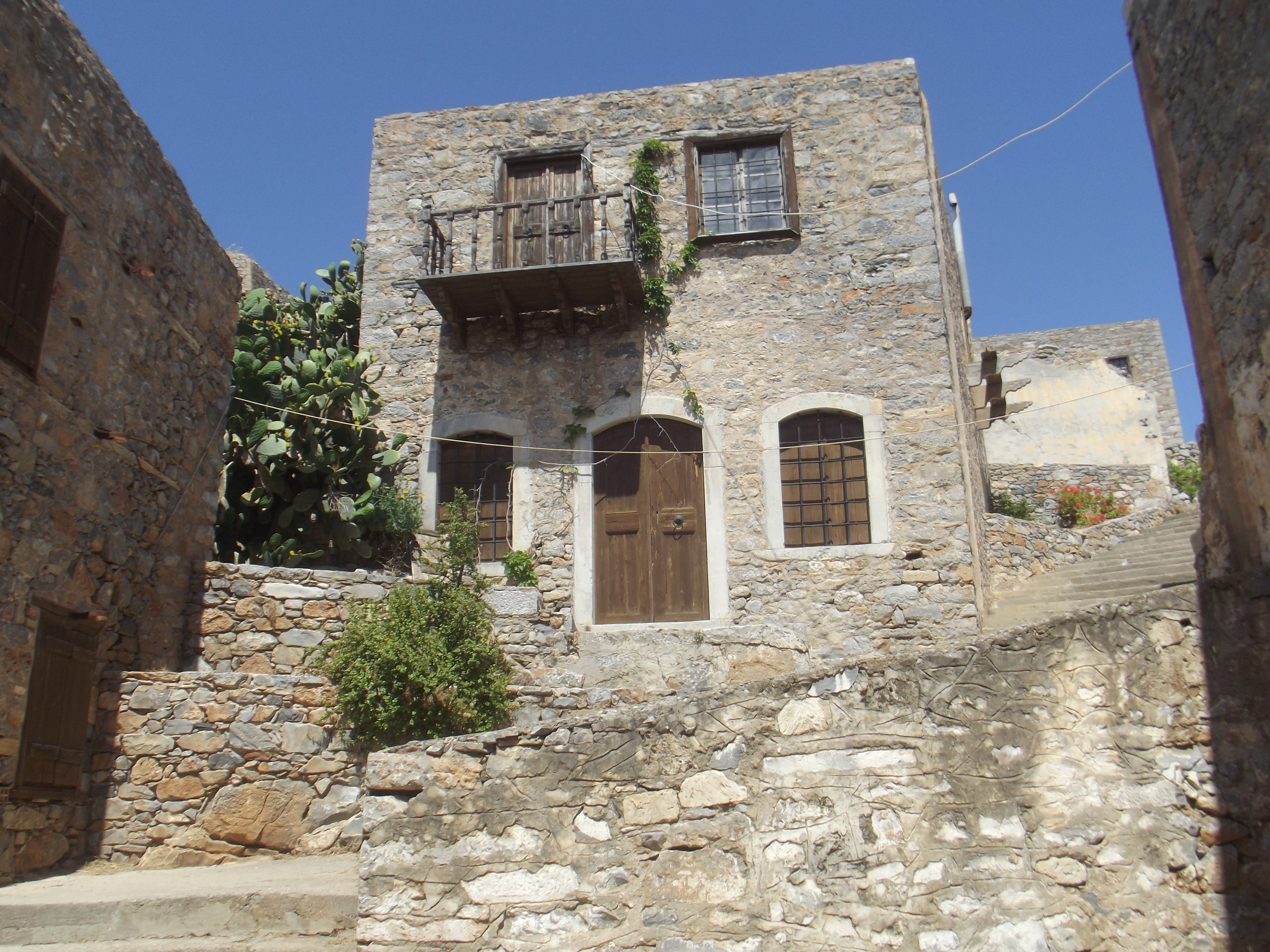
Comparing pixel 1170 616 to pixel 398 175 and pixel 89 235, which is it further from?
pixel 398 175

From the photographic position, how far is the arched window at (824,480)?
9414 millimetres

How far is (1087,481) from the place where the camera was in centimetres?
1535

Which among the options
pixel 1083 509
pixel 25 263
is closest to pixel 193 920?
pixel 25 263

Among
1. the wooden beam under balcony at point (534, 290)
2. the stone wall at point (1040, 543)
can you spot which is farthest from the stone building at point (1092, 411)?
the wooden beam under balcony at point (534, 290)

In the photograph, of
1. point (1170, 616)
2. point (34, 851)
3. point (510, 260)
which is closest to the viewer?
point (1170, 616)

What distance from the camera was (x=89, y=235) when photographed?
22.6 ft

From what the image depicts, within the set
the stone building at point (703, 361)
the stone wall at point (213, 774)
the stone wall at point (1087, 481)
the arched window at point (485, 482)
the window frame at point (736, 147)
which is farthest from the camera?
the stone wall at point (1087, 481)

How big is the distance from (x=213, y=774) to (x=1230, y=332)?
6417 mm

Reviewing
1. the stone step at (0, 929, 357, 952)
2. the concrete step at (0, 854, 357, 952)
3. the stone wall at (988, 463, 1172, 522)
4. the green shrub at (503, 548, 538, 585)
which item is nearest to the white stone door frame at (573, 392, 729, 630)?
the green shrub at (503, 548, 538, 585)

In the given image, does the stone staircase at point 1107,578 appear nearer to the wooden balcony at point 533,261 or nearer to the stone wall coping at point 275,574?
the wooden balcony at point 533,261

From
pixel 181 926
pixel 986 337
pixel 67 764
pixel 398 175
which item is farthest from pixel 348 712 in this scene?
pixel 986 337

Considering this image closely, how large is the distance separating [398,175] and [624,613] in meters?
5.45

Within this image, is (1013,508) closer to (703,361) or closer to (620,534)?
(703,361)

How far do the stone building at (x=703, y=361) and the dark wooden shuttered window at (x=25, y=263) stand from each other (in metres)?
3.76
